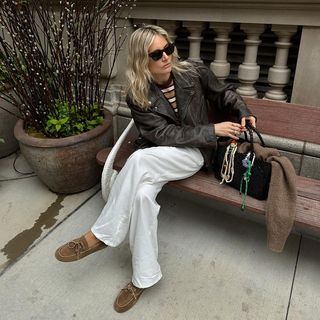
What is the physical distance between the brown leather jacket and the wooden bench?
187mm

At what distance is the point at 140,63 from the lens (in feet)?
7.13

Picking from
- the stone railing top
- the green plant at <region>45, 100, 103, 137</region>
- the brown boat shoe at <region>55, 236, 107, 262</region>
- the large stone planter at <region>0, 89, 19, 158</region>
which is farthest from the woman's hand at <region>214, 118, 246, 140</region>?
the large stone planter at <region>0, 89, 19, 158</region>

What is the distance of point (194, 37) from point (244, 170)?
1.40 m

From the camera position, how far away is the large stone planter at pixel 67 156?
8.86 ft

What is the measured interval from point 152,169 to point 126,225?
375 millimetres

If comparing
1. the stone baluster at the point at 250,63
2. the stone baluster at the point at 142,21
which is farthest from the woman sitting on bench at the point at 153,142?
the stone baluster at the point at 142,21

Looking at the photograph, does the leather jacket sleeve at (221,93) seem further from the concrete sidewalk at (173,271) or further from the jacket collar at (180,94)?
the concrete sidewalk at (173,271)

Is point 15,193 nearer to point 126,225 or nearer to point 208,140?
point 126,225

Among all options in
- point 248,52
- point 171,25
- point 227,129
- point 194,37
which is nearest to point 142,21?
point 171,25

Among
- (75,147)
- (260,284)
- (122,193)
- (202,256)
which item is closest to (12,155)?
(75,147)

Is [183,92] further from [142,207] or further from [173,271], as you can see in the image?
[173,271]

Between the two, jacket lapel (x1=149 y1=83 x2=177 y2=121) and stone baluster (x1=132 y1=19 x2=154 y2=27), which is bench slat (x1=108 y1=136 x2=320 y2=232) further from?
stone baluster (x1=132 y1=19 x2=154 y2=27)

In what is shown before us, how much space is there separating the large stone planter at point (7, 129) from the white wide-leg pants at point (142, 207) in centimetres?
196

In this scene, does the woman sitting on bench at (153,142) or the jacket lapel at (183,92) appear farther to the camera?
the jacket lapel at (183,92)
